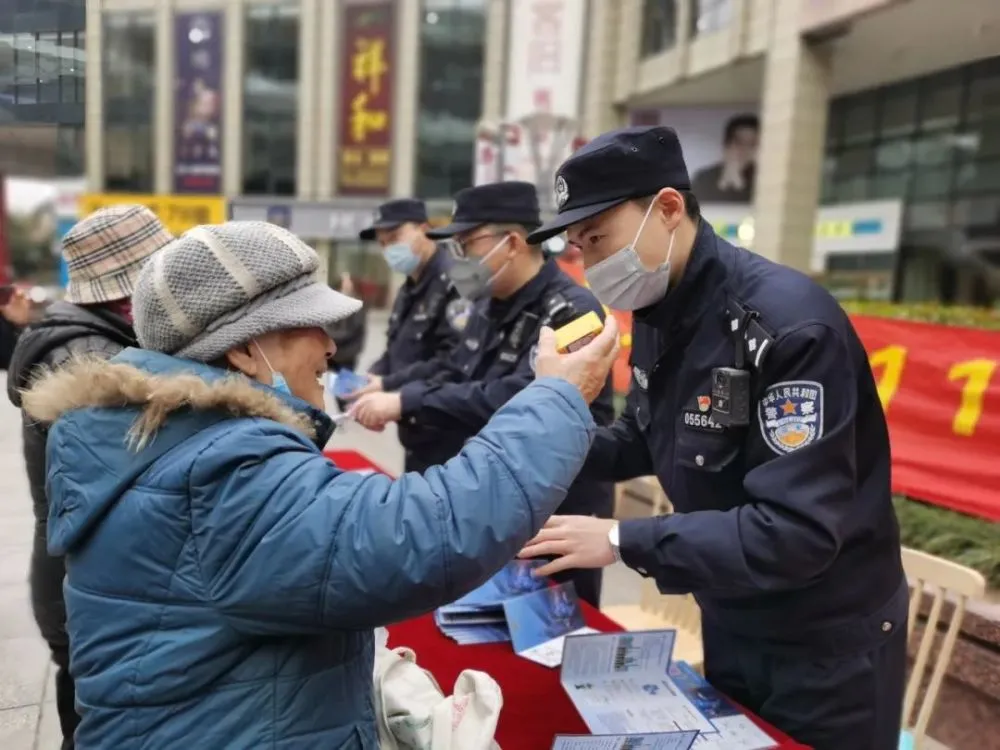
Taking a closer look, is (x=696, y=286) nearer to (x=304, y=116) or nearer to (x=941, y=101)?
(x=941, y=101)

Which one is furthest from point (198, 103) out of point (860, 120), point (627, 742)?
point (627, 742)

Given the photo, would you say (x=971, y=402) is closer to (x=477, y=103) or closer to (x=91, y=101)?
(x=91, y=101)

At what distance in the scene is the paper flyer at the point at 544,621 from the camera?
162cm

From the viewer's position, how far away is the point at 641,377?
162 cm

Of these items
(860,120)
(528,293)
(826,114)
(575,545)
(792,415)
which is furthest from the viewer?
(860,120)

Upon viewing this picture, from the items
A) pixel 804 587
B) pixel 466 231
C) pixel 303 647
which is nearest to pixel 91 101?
pixel 466 231

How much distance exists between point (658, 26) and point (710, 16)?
6.83ft

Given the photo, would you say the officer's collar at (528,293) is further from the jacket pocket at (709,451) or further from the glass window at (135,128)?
the glass window at (135,128)

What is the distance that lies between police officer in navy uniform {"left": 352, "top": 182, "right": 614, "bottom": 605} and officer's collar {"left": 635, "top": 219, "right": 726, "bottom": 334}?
2.60 ft

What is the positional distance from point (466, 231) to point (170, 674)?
75.0 inches

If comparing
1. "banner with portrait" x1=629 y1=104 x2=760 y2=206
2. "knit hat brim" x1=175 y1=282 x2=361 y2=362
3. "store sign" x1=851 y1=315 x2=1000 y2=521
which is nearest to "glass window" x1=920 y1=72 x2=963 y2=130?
"banner with portrait" x1=629 y1=104 x2=760 y2=206

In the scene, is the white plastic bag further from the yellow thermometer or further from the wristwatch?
the yellow thermometer

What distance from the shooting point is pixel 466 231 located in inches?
103

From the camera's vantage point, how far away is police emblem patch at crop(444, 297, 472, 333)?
329 centimetres
